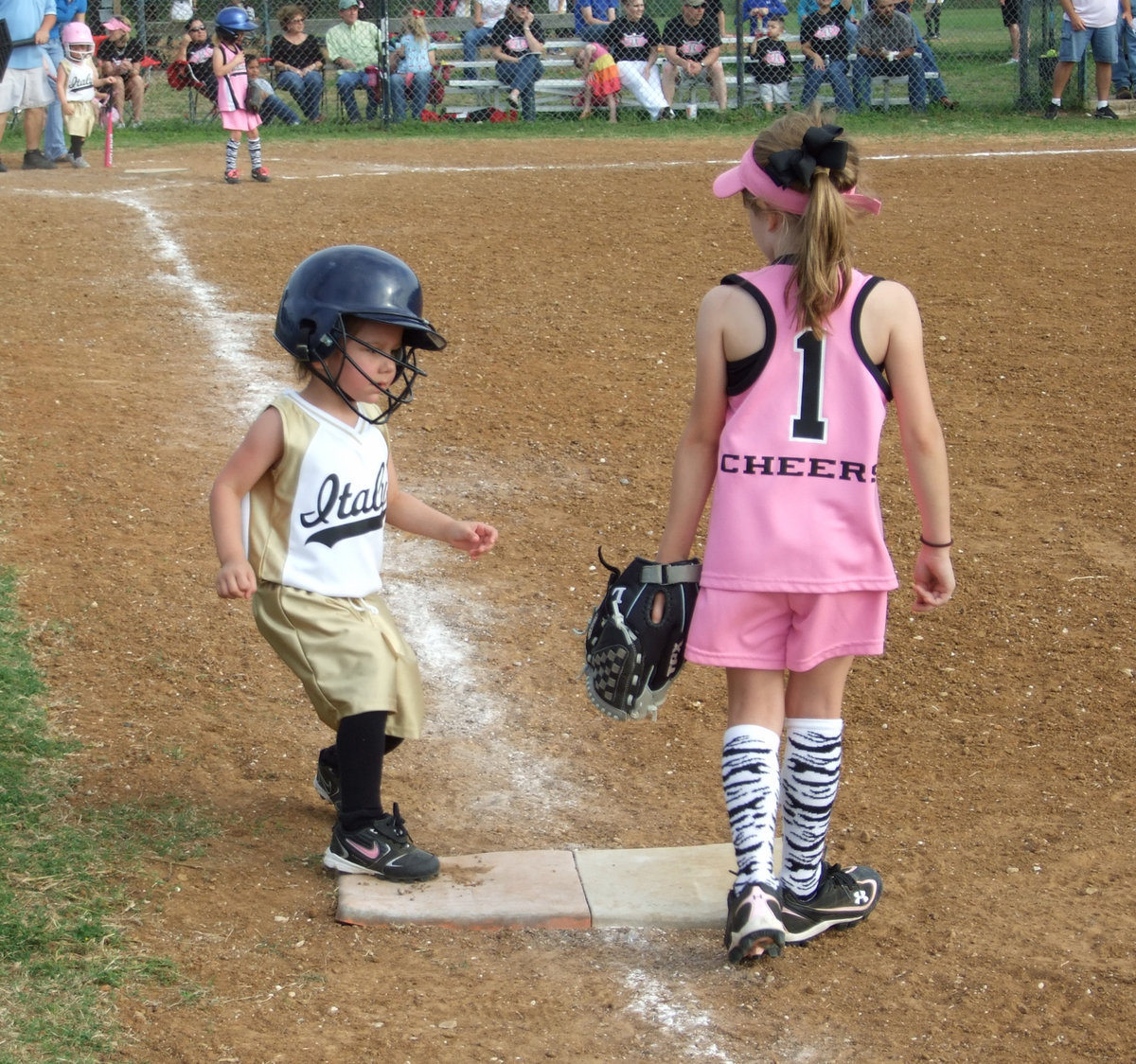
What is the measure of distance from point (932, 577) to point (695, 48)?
49.5 feet

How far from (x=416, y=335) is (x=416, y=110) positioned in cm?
1469

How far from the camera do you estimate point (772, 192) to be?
9.41ft

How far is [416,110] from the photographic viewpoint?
17234 mm

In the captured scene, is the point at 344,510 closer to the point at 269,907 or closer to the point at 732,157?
the point at 269,907

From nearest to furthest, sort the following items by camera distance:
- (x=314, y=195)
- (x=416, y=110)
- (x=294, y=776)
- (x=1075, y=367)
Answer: (x=294, y=776)
(x=1075, y=367)
(x=314, y=195)
(x=416, y=110)

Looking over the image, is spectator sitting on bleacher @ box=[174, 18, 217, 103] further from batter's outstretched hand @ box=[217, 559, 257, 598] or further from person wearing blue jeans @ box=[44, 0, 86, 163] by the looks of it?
batter's outstretched hand @ box=[217, 559, 257, 598]

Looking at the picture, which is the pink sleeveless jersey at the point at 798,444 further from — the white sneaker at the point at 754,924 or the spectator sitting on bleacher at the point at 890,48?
the spectator sitting on bleacher at the point at 890,48

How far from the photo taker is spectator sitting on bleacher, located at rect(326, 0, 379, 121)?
1714cm

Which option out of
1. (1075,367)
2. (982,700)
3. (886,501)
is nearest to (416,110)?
(1075,367)

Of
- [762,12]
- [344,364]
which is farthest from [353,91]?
[344,364]

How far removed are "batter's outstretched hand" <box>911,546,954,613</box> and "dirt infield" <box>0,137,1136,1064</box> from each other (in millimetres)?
725

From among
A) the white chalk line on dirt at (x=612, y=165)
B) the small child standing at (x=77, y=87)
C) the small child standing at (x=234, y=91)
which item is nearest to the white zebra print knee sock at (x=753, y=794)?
the small child standing at (x=234, y=91)

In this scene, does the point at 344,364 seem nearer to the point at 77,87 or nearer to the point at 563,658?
the point at 563,658

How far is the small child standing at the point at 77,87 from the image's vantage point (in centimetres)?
1308
